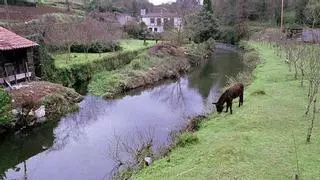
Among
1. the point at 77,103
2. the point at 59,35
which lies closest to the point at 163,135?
the point at 77,103

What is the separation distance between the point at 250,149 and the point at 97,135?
36.5 feet

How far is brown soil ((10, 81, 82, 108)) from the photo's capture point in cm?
2595

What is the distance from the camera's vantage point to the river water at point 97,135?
19438mm

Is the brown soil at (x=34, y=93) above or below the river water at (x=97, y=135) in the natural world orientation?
above

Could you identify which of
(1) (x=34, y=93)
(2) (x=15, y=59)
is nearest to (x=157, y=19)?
(2) (x=15, y=59)

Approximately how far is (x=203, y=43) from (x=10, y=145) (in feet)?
160

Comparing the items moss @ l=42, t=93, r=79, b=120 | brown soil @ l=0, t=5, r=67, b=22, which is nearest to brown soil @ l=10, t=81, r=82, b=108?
moss @ l=42, t=93, r=79, b=120

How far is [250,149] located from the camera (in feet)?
53.4

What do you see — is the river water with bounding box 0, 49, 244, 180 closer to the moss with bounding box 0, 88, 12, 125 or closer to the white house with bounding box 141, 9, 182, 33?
the moss with bounding box 0, 88, 12, 125

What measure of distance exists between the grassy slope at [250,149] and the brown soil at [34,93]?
12.1 meters

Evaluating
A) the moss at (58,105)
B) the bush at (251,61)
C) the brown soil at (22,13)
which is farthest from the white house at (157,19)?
the moss at (58,105)

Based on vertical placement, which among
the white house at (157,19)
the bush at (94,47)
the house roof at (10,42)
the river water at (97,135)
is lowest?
the river water at (97,135)

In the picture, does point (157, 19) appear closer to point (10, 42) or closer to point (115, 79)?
point (115, 79)

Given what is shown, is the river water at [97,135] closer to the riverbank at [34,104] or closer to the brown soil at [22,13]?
the riverbank at [34,104]
